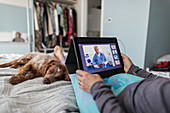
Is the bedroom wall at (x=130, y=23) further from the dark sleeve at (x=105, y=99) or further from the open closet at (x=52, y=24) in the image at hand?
the open closet at (x=52, y=24)

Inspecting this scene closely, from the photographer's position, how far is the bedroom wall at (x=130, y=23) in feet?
4.33

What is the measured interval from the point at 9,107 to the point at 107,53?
21.9 inches

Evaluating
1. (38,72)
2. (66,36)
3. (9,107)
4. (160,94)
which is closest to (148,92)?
(160,94)

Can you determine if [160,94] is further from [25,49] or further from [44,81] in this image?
[25,49]

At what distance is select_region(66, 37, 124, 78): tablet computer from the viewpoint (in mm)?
557

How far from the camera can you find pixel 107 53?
2.17 feet

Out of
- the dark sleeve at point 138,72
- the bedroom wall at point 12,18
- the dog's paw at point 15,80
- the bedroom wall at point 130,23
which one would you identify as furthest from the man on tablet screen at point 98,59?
the bedroom wall at point 12,18

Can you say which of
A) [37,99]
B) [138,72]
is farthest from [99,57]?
[37,99]

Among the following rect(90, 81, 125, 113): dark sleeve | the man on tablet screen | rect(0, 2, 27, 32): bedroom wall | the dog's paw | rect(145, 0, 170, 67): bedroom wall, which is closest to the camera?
rect(90, 81, 125, 113): dark sleeve

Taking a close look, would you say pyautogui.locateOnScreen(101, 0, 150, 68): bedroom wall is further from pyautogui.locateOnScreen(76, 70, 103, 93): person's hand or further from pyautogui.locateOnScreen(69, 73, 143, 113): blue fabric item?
pyautogui.locateOnScreen(76, 70, 103, 93): person's hand

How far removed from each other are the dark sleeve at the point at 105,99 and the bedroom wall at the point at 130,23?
1129mm

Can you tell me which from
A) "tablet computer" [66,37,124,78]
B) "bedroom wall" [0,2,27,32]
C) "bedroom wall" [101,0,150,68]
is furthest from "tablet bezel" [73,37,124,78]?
"bedroom wall" [0,2,27,32]

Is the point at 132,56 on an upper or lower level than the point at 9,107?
upper

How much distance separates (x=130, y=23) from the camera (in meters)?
1.49
